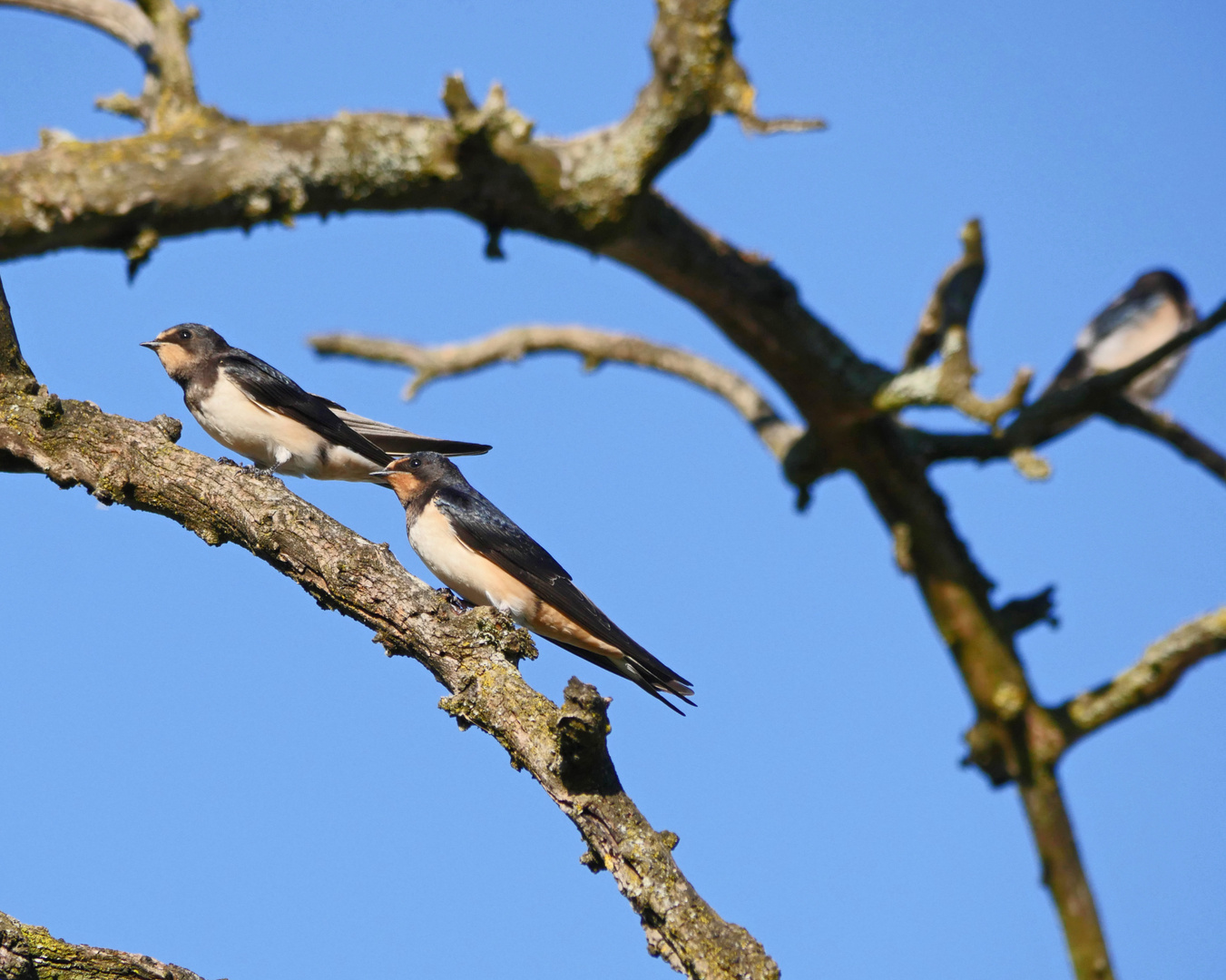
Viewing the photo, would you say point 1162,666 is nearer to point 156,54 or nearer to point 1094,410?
point 1094,410

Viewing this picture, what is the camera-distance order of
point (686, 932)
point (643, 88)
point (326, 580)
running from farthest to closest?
1. point (643, 88)
2. point (326, 580)
3. point (686, 932)

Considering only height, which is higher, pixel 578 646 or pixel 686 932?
pixel 578 646

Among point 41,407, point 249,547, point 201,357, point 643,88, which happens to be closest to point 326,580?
point 249,547

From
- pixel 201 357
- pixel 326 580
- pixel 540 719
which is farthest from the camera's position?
pixel 201 357

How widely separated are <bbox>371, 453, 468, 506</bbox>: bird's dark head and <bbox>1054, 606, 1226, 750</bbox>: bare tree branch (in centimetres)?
393

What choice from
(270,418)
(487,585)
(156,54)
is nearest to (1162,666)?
(487,585)

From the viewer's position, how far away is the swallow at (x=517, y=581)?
258 inches

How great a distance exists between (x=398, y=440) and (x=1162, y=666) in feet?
15.0

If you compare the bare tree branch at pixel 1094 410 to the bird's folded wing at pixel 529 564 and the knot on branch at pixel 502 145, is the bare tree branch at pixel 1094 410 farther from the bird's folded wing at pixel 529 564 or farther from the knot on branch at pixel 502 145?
the knot on branch at pixel 502 145

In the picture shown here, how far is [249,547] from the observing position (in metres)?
4.69

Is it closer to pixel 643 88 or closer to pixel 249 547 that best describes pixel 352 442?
pixel 249 547

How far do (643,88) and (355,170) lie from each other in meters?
1.34

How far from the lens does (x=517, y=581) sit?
6680 millimetres

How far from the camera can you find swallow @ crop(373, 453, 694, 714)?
6544 mm
